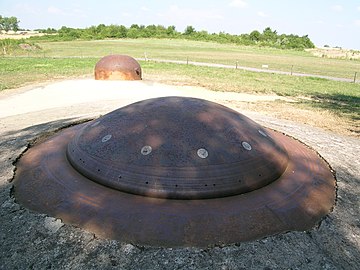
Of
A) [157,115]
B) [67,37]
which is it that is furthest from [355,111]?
[67,37]

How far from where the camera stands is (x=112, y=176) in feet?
10.8

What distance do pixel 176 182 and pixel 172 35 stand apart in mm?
74458

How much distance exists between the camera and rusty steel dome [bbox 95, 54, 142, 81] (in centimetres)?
1416

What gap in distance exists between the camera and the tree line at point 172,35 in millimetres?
66875

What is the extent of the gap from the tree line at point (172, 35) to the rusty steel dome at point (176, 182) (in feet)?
209

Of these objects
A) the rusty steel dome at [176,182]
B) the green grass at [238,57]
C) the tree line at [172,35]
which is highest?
the tree line at [172,35]

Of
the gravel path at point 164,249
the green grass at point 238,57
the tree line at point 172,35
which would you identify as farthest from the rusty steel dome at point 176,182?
the tree line at point 172,35

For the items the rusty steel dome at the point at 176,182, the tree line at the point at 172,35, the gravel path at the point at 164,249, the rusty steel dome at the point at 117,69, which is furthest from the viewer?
the tree line at the point at 172,35

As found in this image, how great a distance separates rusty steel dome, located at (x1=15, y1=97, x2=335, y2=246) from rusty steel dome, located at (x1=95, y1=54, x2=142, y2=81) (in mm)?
10613

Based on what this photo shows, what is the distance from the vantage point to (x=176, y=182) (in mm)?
3143

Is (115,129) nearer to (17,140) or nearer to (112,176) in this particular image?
(112,176)

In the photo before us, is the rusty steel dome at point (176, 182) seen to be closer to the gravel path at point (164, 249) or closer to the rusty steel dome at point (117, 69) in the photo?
the gravel path at point (164, 249)

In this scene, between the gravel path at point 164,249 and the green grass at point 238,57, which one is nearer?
the gravel path at point 164,249

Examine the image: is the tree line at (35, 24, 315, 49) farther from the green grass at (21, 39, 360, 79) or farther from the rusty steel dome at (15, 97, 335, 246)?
the rusty steel dome at (15, 97, 335, 246)
